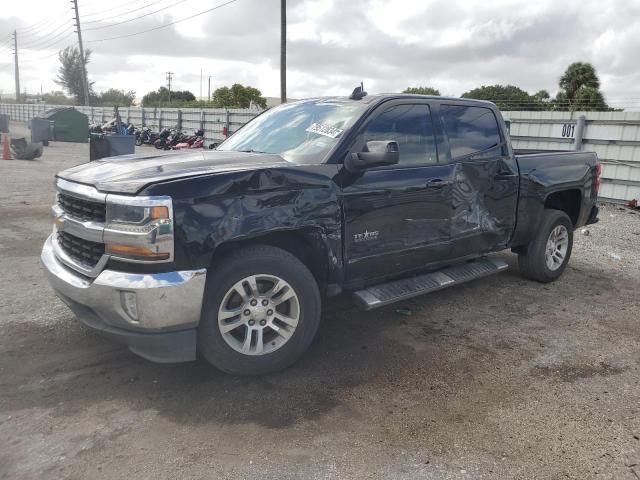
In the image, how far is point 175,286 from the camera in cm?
297

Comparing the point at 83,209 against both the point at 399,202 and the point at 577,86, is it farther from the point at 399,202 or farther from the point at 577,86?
the point at 577,86

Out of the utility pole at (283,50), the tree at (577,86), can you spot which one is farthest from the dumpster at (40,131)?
the tree at (577,86)

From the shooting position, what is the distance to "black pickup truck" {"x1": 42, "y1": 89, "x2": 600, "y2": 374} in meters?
3.01

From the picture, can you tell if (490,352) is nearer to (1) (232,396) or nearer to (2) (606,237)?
(1) (232,396)

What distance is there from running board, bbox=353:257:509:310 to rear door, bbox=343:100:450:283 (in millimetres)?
117

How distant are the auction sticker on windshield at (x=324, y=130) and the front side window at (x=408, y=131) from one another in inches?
8.9

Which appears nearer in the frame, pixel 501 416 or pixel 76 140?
pixel 501 416

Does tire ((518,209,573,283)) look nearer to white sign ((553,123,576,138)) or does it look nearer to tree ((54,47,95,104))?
white sign ((553,123,576,138))

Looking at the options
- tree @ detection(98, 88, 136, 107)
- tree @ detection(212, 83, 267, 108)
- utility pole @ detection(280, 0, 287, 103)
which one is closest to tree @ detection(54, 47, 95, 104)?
tree @ detection(98, 88, 136, 107)

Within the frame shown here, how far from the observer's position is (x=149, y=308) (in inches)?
116

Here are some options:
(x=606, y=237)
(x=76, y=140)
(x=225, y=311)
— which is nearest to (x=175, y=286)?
(x=225, y=311)

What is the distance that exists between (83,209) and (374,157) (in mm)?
1925

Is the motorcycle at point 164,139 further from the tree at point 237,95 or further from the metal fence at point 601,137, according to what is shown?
the tree at point 237,95

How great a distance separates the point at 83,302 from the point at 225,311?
33.1 inches
